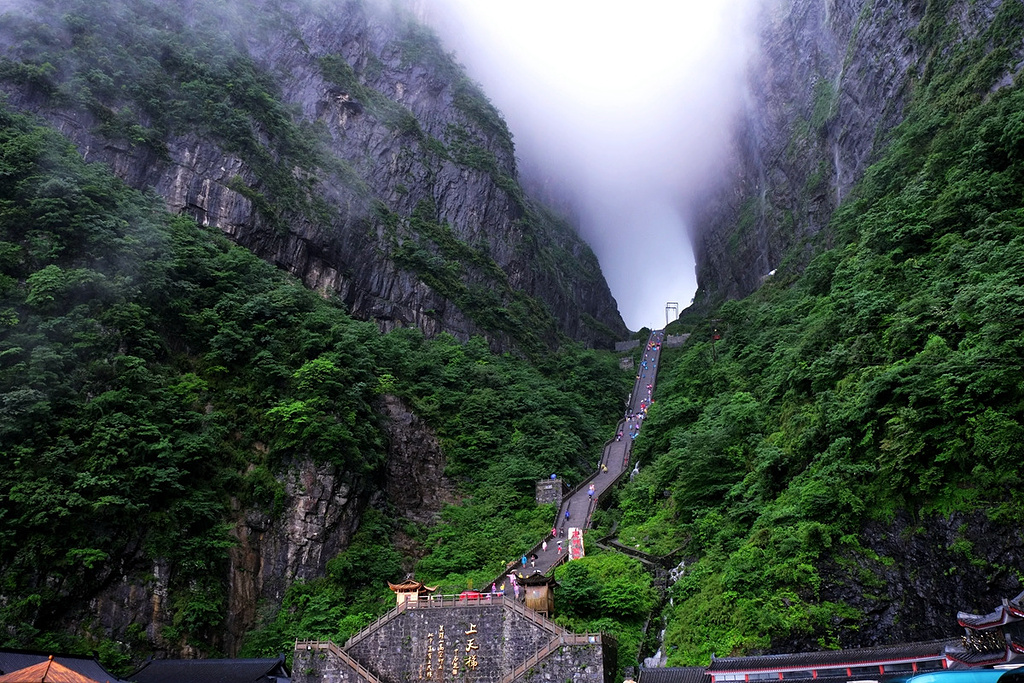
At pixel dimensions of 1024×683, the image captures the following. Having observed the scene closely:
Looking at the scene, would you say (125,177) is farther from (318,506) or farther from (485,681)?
(485,681)

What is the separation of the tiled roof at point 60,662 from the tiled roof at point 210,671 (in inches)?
35.9

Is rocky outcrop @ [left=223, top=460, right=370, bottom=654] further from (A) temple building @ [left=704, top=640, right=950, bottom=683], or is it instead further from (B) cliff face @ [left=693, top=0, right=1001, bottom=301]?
(B) cliff face @ [left=693, top=0, right=1001, bottom=301]

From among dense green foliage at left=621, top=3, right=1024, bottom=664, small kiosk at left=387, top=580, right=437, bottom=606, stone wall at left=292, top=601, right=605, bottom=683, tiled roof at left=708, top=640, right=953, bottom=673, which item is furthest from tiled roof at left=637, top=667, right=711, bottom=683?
small kiosk at left=387, top=580, right=437, bottom=606

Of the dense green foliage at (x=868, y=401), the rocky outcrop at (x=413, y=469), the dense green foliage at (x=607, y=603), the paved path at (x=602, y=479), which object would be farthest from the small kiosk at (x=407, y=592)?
the rocky outcrop at (x=413, y=469)

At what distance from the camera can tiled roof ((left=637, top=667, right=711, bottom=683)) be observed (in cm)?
1798

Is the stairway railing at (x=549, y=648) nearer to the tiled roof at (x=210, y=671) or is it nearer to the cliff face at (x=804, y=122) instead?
the tiled roof at (x=210, y=671)

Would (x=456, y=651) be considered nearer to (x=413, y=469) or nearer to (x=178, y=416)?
(x=413, y=469)

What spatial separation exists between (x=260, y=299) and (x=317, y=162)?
1796 centimetres

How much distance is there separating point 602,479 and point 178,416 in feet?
62.2

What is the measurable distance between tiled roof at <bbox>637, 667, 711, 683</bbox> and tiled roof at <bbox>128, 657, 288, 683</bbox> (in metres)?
11.5

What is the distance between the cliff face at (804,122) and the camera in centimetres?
4116

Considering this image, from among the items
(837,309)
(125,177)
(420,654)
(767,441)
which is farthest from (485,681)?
(125,177)

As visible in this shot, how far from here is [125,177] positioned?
38.9 meters

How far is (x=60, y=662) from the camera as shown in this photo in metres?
20.2
